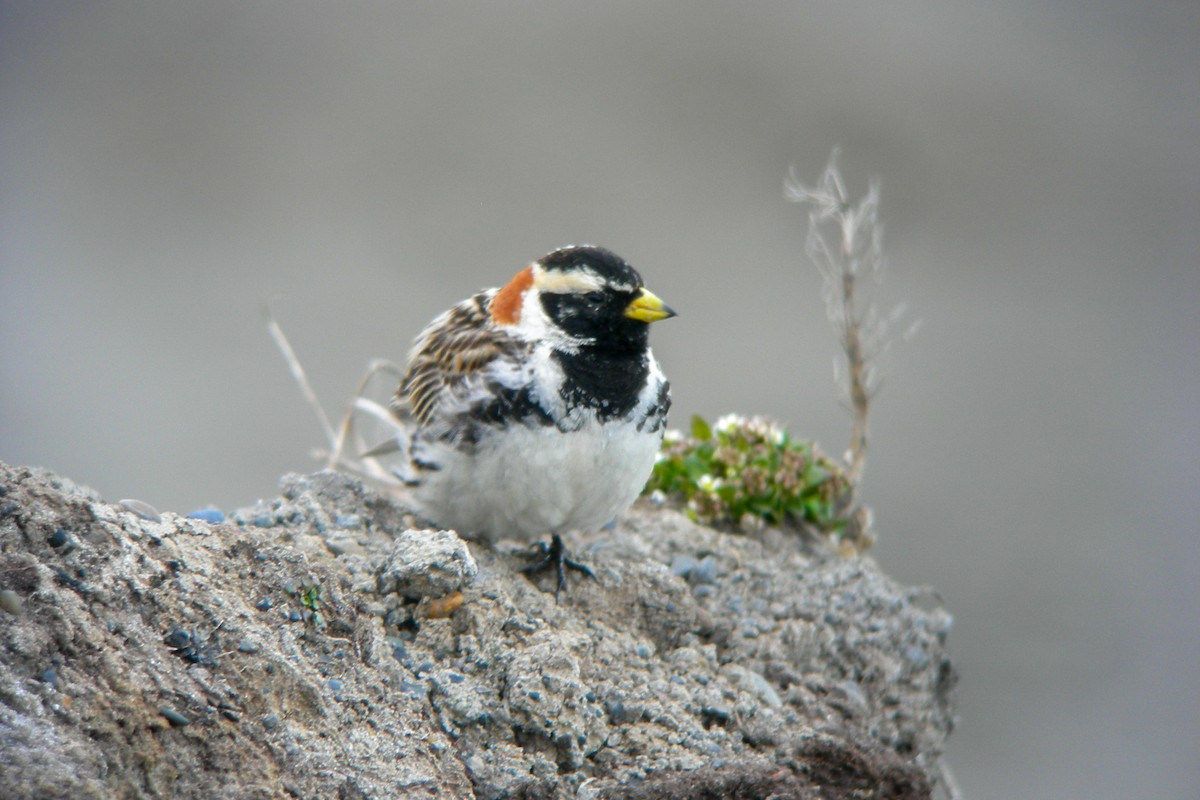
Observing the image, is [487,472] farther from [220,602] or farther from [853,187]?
[853,187]

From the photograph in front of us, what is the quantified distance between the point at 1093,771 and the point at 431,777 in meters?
6.80

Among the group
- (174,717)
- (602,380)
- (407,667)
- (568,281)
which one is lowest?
(174,717)

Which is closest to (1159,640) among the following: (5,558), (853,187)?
(853,187)

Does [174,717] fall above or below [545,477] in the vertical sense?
below

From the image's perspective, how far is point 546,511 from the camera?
4.39 meters

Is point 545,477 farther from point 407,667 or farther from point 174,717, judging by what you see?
point 174,717

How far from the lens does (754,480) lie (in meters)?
5.27

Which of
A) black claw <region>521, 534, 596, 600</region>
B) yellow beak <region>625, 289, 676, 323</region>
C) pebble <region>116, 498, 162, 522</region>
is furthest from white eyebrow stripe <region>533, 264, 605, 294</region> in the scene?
pebble <region>116, 498, 162, 522</region>

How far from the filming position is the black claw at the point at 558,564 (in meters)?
4.46

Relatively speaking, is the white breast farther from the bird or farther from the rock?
the rock

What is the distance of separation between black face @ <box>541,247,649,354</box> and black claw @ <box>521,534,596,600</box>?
712 mm

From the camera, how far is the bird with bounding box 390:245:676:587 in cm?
438

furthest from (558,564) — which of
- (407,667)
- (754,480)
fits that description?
(407,667)

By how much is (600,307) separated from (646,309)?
162 mm
